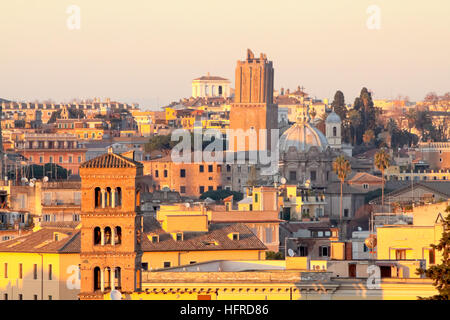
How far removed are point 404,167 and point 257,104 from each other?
79.5 ft

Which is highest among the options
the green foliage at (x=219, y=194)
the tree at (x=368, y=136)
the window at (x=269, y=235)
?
the tree at (x=368, y=136)

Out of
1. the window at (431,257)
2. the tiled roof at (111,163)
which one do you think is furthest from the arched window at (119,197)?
the window at (431,257)

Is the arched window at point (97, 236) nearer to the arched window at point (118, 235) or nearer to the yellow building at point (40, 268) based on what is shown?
the arched window at point (118, 235)

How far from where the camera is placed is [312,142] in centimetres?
14625

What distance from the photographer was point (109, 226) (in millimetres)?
44250

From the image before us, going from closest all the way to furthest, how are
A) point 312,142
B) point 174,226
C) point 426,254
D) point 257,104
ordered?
1. point 426,254
2. point 174,226
3. point 312,142
4. point 257,104

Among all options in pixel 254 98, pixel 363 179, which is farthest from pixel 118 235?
pixel 254 98

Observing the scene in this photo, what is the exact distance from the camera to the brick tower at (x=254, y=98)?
17500 centimetres

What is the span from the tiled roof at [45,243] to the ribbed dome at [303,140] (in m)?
86.0

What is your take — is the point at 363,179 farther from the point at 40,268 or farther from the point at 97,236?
the point at 97,236

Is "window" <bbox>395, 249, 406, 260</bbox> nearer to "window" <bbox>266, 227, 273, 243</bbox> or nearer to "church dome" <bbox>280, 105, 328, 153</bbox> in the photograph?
"window" <bbox>266, 227, 273, 243</bbox>

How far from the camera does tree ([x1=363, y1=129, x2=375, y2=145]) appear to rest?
186000 mm
